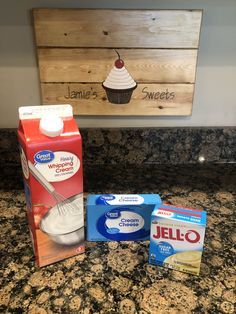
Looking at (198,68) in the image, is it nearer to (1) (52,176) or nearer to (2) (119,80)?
(2) (119,80)

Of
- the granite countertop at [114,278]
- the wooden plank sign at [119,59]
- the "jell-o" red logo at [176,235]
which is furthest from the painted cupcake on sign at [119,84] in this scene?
the "jell-o" red logo at [176,235]

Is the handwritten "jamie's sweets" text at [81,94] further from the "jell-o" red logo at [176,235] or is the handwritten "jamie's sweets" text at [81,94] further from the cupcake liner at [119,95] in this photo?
the "jell-o" red logo at [176,235]

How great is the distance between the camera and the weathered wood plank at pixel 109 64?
3.27 feet

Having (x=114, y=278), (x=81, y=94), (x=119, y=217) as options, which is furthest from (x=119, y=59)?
(x=114, y=278)

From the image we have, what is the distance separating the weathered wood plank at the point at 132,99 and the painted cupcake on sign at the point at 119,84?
18 millimetres

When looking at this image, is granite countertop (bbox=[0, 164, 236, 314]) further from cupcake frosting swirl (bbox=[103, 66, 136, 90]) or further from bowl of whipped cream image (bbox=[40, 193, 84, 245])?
cupcake frosting swirl (bbox=[103, 66, 136, 90])

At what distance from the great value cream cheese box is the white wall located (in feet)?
1.31

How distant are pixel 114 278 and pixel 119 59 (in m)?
0.62

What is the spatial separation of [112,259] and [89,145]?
443 mm

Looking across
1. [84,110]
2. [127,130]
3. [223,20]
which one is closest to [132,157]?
[127,130]

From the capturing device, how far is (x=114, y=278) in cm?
70

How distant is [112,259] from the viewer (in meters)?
0.75

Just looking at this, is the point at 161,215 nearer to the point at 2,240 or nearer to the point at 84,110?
the point at 2,240

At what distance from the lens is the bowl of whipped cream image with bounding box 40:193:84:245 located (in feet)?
2.27
